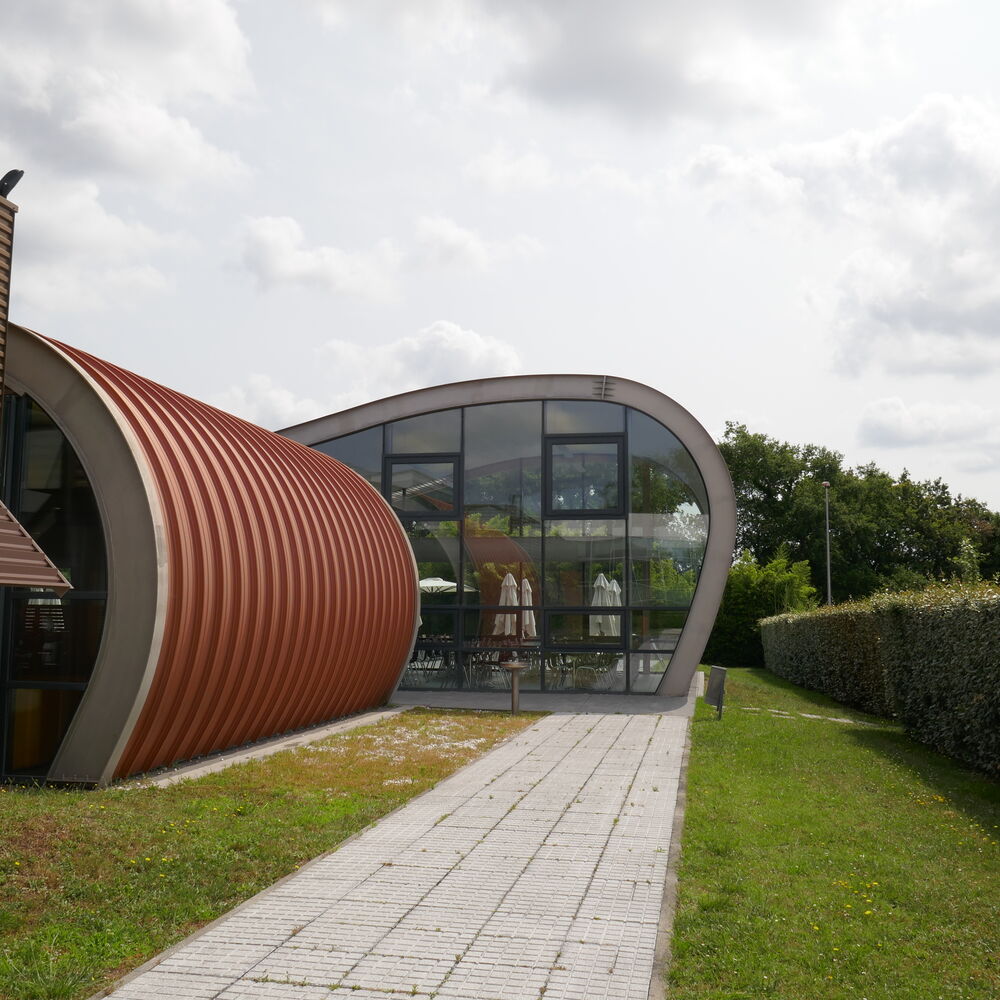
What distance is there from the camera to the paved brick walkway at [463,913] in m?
4.69

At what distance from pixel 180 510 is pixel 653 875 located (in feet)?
18.8

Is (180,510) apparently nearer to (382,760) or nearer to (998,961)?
(382,760)

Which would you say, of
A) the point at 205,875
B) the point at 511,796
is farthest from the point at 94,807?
the point at 511,796

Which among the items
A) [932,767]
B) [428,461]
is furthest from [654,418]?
[932,767]

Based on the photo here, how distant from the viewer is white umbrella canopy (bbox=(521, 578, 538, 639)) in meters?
18.9

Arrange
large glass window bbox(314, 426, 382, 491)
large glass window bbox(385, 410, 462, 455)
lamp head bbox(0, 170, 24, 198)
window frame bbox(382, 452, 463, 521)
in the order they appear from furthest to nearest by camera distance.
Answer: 1. large glass window bbox(314, 426, 382, 491)
2. large glass window bbox(385, 410, 462, 455)
3. window frame bbox(382, 452, 463, 521)
4. lamp head bbox(0, 170, 24, 198)

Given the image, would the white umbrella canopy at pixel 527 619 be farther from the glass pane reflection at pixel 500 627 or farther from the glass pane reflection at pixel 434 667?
the glass pane reflection at pixel 434 667

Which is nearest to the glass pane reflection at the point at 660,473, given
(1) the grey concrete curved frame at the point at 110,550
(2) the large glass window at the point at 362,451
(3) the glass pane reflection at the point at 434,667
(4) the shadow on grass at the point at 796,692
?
(3) the glass pane reflection at the point at 434,667

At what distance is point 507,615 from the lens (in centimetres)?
1895

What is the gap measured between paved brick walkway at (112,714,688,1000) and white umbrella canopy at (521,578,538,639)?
9.53 metres

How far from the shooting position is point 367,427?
2020 cm

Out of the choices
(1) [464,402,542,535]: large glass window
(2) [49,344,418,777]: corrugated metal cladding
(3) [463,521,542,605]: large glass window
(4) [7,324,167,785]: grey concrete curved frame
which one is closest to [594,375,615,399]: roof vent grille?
(1) [464,402,542,535]: large glass window

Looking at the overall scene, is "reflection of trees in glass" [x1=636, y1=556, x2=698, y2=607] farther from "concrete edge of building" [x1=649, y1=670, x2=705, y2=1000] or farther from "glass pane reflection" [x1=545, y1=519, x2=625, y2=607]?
"concrete edge of building" [x1=649, y1=670, x2=705, y2=1000]

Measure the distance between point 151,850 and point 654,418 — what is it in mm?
14164
